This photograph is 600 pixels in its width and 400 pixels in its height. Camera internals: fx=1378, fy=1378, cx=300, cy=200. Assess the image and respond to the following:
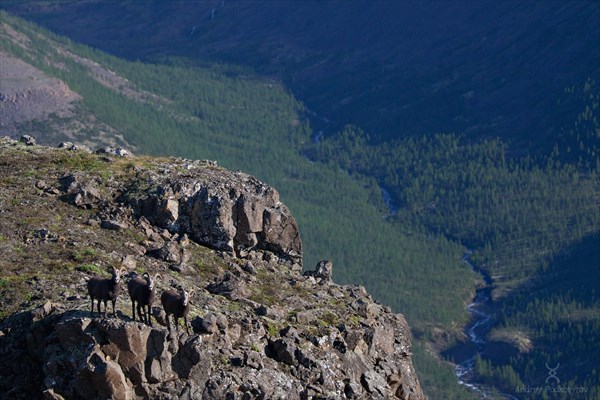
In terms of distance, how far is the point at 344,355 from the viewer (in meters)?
51.0

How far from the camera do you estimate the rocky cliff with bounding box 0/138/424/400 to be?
44.9 meters

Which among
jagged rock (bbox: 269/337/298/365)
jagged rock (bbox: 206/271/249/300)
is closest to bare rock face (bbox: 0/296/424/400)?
jagged rock (bbox: 269/337/298/365)

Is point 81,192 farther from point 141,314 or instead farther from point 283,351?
point 283,351

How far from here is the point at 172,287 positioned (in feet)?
169

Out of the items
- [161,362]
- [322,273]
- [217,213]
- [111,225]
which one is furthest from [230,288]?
[322,273]

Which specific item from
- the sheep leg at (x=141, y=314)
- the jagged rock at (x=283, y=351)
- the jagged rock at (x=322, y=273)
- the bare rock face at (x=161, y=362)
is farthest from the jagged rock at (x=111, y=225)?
the jagged rock at (x=283, y=351)

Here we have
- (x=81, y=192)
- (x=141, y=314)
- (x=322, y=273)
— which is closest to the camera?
(x=141, y=314)

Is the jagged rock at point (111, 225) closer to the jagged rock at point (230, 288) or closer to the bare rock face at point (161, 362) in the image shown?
the jagged rock at point (230, 288)

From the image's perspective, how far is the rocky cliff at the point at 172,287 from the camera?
44.9 metres

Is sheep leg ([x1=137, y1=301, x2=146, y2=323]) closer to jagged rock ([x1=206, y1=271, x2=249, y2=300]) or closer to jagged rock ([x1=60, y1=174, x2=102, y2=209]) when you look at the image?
jagged rock ([x1=206, y1=271, x2=249, y2=300])

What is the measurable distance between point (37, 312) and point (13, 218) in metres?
9.27

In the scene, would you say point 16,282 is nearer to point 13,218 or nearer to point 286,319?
point 13,218

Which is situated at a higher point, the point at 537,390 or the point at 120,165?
the point at 120,165

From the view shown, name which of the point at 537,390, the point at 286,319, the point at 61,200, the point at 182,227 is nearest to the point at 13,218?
the point at 61,200
